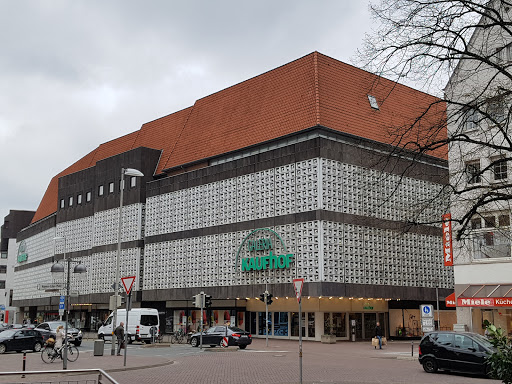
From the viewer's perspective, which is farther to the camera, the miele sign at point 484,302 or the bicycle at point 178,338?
the bicycle at point 178,338

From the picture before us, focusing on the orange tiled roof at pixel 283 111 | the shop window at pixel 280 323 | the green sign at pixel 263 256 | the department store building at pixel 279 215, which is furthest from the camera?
the shop window at pixel 280 323

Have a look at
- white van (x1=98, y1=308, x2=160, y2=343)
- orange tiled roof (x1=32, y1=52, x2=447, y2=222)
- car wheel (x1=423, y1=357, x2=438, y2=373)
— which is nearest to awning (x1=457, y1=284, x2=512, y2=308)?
car wheel (x1=423, y1=357, x2=438, y2=373)

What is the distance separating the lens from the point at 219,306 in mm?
51594

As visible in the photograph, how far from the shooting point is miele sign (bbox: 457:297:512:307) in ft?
104

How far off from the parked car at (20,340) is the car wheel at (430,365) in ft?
76.5

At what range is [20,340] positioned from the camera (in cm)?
3472

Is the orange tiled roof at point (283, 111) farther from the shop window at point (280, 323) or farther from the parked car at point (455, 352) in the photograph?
the parked car at point (455, 352)

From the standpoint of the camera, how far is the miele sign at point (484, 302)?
31.7m

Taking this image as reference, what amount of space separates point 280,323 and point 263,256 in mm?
5831

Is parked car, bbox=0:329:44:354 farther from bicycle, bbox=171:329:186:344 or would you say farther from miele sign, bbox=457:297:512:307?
miele sign, bbox=457:297:512:307

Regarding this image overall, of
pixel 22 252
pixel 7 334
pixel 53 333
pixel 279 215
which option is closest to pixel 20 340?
pixel 7 334

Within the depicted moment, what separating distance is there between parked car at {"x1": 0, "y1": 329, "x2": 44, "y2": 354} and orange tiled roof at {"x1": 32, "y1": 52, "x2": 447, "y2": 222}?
75.1ft

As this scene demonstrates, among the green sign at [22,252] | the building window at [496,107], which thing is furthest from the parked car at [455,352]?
the green sign at [22,252]

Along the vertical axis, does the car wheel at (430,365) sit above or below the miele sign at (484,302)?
below
